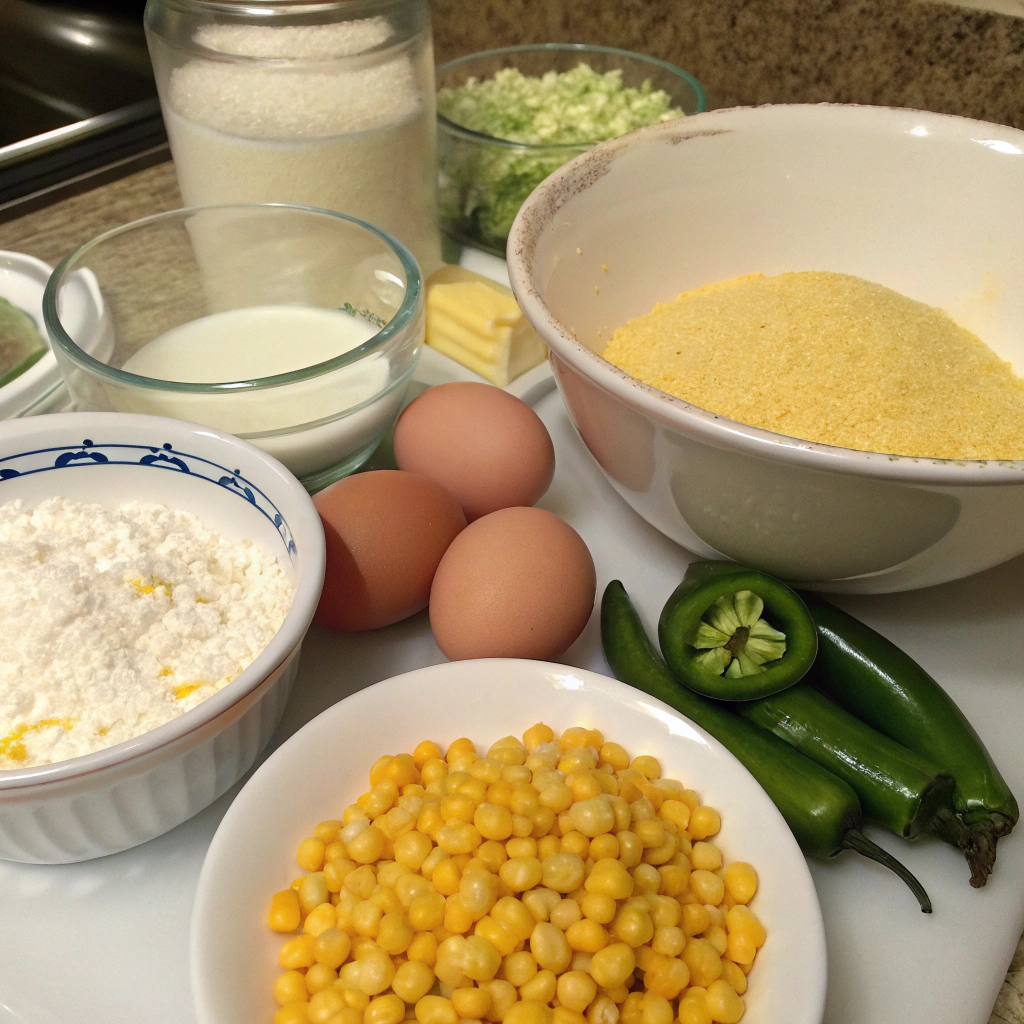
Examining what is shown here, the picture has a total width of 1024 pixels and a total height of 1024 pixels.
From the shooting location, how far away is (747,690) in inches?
34.8

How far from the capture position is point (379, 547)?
3.14ft

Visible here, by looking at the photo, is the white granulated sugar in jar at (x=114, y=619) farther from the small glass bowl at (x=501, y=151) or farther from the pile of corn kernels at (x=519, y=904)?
the small glass bowl at (x=501, y=151)

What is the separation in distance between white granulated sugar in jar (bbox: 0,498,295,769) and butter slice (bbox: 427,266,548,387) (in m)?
0.53

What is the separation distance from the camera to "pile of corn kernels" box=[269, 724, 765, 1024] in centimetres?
70

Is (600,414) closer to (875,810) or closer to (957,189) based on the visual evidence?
(875,810)

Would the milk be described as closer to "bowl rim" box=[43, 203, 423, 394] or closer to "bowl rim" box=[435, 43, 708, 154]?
"bowl rim" box=[43, 203, 423, 394]

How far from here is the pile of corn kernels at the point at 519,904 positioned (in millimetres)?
698

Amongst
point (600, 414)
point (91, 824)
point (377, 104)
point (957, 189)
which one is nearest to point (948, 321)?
point (957, 189)

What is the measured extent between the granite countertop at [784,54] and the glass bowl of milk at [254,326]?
457 mm

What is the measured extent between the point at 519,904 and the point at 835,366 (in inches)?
25.9

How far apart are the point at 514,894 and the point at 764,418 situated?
539 millimetres

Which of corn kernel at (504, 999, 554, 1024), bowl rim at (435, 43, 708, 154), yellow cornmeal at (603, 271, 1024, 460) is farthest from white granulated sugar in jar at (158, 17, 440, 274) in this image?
corn kernel at (504, 999, 554, 1024)

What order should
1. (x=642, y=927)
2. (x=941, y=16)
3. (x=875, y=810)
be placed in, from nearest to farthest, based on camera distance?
1. (x=642, y=927)
2. (x=875, y=810)
3. (x=941, y=16)

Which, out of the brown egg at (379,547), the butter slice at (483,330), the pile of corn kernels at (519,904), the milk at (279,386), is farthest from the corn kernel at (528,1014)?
the butter slice at (483,330)
